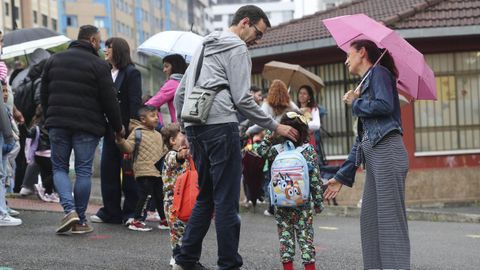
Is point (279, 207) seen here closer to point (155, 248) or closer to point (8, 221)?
point (155, 248)

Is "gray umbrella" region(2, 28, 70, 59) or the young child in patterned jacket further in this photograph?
"gray umbrella" region(2, 28, 70, 59)

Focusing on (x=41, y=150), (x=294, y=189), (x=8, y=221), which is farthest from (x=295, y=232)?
(x=41, y=150)

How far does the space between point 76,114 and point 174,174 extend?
Answer: 168 cm

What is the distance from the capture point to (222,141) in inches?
240

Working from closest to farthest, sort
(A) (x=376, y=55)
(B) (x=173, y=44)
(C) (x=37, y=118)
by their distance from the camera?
1. (A) (x=376, y=55)
2. (B) (x=173, y=44)
3. (C) (x=37, y=118)

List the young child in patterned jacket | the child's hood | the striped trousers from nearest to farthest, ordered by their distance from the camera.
→ the striped trousers → the young child in patterned jacket → the child's hood

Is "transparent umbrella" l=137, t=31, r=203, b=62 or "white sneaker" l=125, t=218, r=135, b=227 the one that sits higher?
"transparent umbrella" l=137, t=31, r=203, b=62

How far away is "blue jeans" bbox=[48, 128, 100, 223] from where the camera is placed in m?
8.46

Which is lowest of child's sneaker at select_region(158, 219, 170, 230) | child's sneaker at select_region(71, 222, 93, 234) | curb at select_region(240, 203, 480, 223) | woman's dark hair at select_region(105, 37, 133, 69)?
curb at select_region(240, 203, 480, 223)

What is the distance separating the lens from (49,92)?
8641mm

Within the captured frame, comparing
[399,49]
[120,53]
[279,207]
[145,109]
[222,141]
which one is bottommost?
[279,207]

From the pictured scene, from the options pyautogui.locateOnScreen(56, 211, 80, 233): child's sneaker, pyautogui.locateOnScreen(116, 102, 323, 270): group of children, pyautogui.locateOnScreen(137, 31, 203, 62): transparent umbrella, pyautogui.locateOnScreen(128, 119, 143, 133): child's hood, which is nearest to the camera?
pyautogui.locateOnScreen(116, 102, 323, 270): group of children

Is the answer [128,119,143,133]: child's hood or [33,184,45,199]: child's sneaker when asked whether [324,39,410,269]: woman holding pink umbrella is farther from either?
[33,184,45,199]: child's sneaker

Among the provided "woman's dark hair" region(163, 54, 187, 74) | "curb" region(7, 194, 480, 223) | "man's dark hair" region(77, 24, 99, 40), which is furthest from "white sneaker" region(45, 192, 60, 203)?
"man's dark hair" region(77, 24, 99, 40)
